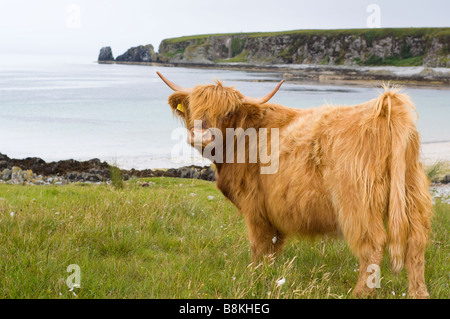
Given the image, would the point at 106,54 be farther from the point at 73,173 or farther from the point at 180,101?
the point at 180,101

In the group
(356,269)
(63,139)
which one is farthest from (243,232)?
(63,139)

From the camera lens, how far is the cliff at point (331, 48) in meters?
75.9

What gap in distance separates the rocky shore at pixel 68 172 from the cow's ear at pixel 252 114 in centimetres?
716

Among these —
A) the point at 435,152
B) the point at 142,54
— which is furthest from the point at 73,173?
the point at 142,54

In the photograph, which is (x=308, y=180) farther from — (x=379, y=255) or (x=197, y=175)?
(x=197, y=175)

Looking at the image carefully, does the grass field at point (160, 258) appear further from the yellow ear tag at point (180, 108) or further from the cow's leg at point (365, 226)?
the yellow ear tag at point (180, 108)

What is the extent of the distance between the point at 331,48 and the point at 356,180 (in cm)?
8801

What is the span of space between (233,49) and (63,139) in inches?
3581

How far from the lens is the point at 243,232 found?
171 inches

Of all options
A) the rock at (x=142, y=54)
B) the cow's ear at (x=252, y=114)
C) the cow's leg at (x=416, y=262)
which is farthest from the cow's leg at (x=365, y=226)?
the rock at (x=142, y=54)

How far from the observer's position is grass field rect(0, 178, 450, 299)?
9.04 feet

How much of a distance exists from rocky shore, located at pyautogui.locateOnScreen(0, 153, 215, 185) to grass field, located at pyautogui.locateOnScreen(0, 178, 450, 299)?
5819 millimetres

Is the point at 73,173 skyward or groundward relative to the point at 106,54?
groundward

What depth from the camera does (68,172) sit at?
1125 cm
